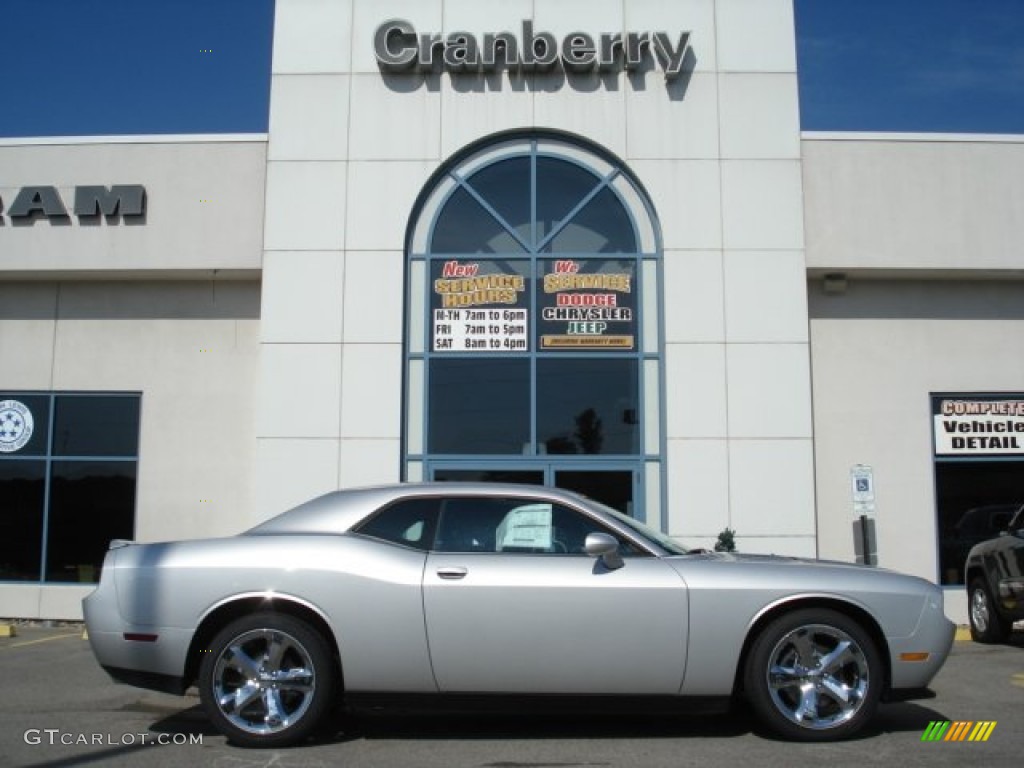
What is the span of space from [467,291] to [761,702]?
7918 mm

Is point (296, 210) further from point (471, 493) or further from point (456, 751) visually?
point (456, 751)

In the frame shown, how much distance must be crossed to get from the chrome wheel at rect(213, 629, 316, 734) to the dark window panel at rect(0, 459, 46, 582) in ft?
29.7

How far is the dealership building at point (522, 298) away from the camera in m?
12.6

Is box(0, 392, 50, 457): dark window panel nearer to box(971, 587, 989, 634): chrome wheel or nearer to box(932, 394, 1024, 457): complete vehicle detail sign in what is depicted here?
box(971, 587, 989, 634): chrome wheel

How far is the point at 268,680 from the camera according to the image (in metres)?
5.92

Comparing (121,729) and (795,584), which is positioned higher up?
(795,584)

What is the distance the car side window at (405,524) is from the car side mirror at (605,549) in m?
0.96

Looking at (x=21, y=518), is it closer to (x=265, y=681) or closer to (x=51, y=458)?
(x=51, y=458)

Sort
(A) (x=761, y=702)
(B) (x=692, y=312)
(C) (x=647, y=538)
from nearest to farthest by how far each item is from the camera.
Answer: (A) (x=761, y=702), (C) (x=647, y=538), (B) (x=692, y=312)

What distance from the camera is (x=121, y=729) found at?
261 inches

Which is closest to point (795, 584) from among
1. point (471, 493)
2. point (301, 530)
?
point (471, 493)

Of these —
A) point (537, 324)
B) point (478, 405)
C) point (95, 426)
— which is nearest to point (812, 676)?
point (478, 405)

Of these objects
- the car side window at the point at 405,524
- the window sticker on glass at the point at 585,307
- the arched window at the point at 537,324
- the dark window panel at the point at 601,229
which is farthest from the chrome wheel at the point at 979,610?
the car side window at the point at 405,524

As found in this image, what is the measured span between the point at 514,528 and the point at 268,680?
1.65 metres
